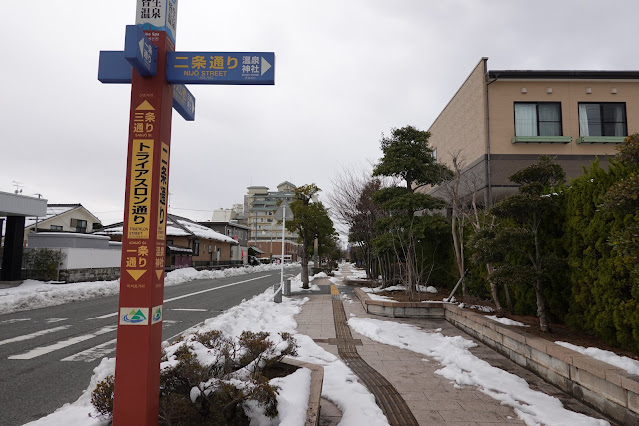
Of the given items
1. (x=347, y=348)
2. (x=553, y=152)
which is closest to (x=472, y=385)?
(x=347, y=348)

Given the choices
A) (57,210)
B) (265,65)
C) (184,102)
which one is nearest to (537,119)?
(265,65)

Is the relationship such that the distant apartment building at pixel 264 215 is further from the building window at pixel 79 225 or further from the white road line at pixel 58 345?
the white road line at pixel 58 345

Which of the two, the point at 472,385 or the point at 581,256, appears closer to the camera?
the point at 472,385

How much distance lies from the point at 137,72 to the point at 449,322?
9.04m

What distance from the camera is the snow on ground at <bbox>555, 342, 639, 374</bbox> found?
412cm

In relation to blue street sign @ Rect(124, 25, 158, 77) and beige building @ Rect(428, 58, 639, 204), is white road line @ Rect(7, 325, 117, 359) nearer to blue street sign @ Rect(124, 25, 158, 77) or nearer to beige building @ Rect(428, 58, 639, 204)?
blue street sign @ Rect(124, 25, 158, 77)

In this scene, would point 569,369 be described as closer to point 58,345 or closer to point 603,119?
point 58,345

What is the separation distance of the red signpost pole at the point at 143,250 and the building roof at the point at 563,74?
16.4m

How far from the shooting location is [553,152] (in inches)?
640

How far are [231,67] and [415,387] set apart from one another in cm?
444

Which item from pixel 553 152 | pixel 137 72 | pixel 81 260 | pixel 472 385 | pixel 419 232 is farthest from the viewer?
pixel 81 260

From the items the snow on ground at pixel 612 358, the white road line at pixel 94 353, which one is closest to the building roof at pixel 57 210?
the white road line at pixel 94 353

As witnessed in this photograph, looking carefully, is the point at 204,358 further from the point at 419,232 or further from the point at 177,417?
the point at 419,232

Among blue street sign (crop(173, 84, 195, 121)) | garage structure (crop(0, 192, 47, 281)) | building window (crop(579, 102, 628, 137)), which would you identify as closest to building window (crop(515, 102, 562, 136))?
building window (crop(579, 102, 628, 137))
